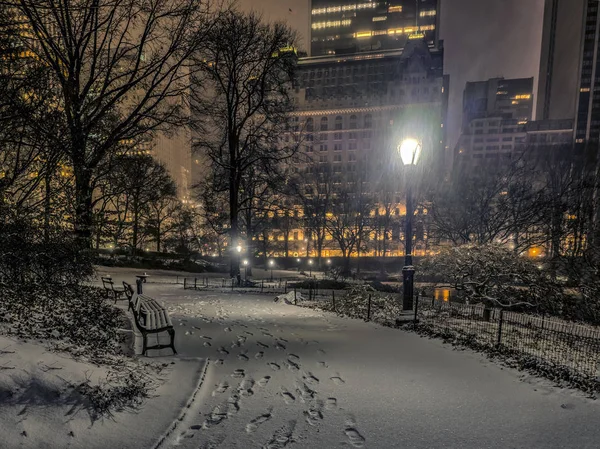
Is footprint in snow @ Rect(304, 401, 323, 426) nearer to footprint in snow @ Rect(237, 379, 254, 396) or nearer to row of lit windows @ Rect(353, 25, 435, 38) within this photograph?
footprint in snow @ Rect(237, 379, 254, 396)

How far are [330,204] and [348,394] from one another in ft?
130

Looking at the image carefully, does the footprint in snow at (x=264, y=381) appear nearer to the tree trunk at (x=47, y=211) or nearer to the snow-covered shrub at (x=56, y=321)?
the snow-covered shrub at (x=56, y=321)

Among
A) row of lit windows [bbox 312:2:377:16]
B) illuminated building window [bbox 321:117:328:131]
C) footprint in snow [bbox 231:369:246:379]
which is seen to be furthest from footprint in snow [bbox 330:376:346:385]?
row of lit windows [bbox 312:2:377:16]

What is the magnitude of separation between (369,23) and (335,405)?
548 feet

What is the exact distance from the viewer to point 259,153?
2066 centimetres

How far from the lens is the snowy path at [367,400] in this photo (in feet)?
11.9

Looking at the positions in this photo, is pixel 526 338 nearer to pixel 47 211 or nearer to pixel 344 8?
pixel 47 211

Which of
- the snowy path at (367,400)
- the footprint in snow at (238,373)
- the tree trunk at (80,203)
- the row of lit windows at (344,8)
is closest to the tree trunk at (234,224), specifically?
the tree trunk at (80,203)

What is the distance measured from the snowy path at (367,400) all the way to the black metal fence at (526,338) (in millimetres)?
910

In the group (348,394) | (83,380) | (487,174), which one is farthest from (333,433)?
(487,174)

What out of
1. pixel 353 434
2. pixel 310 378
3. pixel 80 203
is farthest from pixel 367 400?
pixel 80 203

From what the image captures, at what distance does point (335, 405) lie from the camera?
434 centimetres

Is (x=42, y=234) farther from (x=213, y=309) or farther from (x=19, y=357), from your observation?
(x=213, y=309)

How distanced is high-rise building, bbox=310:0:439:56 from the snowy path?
15048cm
